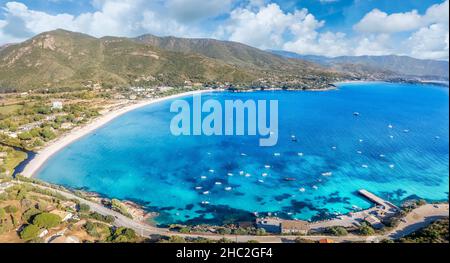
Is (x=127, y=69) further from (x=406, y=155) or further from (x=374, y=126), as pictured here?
(x=406, y=155)

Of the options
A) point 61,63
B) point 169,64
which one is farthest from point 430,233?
point 169,64

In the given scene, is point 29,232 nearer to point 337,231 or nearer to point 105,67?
point 337,231

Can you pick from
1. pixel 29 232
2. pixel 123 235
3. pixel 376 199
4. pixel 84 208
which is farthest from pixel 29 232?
pixel 376 199

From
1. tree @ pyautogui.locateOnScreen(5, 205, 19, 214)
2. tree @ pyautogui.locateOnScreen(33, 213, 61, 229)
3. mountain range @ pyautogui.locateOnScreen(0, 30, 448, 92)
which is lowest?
tree @ pyautogui.locateOnScreen(33, 213, 61, 229)

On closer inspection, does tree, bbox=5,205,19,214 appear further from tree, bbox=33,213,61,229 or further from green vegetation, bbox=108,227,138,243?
green vegetation, bbox=108,227,138,243

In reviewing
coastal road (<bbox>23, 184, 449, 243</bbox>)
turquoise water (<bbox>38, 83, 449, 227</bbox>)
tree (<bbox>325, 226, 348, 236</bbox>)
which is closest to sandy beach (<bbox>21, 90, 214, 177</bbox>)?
turquoise water (<bbox>38, 83, 449, 227</bbox>)

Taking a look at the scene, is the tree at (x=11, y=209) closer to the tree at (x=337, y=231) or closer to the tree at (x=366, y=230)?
the tree at (x=337, y=231)

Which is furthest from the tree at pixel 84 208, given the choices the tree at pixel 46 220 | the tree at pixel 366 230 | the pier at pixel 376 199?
the pier at pixel 376 199

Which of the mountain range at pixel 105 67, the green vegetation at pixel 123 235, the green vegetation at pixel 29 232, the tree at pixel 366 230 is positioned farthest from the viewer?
the mountain range at pixel 105 67
